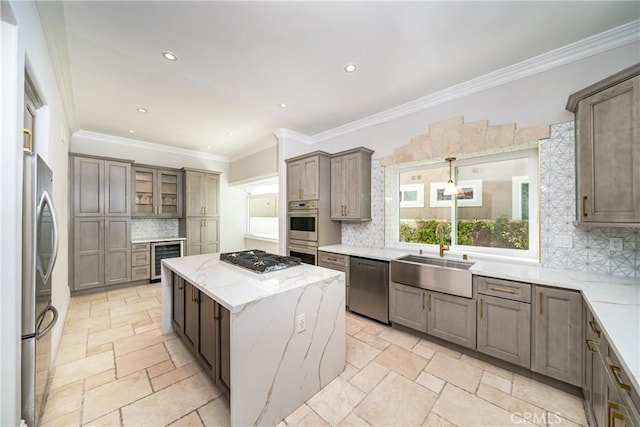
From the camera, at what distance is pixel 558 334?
5.92 feet

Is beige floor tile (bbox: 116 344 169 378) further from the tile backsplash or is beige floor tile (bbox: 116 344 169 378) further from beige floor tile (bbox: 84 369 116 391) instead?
the tile backsplash

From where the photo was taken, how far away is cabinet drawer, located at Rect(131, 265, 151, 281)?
436 centimetres

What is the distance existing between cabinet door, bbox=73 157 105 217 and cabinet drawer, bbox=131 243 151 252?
2.41ft

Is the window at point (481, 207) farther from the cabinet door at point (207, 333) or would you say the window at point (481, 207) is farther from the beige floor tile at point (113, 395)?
the beige floor tile at point (113, 395)

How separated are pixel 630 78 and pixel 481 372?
93.8 inches

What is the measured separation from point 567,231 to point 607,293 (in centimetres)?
77

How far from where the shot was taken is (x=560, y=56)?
2.15 metres

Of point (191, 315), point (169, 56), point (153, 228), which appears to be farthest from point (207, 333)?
point (153, 228)

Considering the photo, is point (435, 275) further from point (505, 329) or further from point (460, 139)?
point (460, 139)

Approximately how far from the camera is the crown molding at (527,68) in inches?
75.2

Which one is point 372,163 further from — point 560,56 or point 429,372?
point 429,372

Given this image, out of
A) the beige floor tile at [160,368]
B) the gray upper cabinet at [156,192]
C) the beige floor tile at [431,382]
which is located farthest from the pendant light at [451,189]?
the gray upper cabinet at [156,192]

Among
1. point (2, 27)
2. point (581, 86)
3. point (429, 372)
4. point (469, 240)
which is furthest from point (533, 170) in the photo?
point (2, 27)

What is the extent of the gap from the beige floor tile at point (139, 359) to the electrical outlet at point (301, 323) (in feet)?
4.94
